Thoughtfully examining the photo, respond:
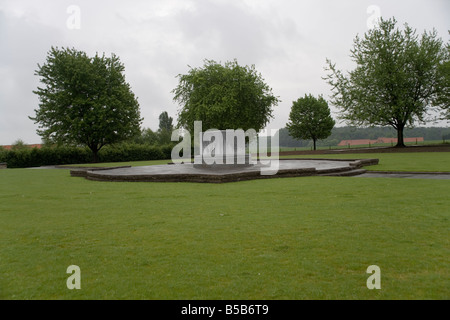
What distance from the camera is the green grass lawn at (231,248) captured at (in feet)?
12.5

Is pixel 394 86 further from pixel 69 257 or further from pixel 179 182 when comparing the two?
pixel 69 257

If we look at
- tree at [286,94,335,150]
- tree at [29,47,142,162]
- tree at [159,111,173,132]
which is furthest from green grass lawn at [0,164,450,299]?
tree at [159,111,173,132]

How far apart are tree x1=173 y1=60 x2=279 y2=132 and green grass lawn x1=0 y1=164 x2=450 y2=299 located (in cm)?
1621

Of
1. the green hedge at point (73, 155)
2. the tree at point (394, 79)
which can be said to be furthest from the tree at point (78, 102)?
the tree at point (394, 79)

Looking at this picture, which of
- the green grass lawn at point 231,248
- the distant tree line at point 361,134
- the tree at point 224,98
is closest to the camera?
the green grass lawn at point 231,248

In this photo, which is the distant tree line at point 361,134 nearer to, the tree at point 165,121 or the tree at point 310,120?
the tree at point 165,121

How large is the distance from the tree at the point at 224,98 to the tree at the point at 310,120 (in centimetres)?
3304

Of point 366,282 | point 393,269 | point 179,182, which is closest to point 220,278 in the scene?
point 366,282

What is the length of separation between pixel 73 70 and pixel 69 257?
39863 mm

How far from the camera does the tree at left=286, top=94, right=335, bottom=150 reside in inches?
2359

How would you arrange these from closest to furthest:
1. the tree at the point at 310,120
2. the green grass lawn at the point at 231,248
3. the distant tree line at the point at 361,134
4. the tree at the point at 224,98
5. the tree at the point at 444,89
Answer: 1. the green grass lawn at the point at 231,248
2. the tree at the point at 224,98
3. the tree at the point at 444,89
4. the tree at the point at 310,120
5. the distant tree line at the point at 361,134

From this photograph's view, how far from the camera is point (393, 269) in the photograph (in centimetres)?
423

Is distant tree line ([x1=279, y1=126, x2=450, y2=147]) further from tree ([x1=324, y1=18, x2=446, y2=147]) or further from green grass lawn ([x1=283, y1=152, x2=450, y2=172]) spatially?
green grass lawn ([x1=283, y1=152, x2=450, y2=172])
